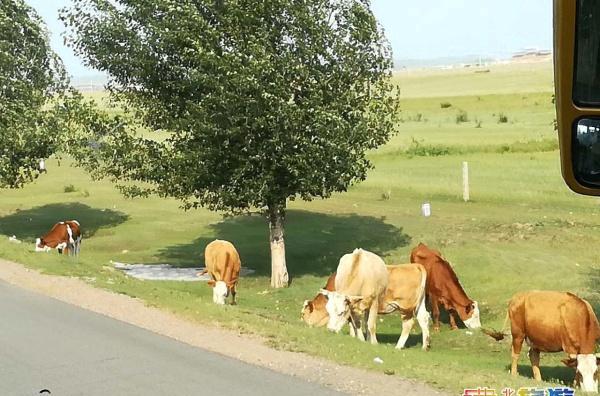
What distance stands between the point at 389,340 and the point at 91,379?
8.55 metres

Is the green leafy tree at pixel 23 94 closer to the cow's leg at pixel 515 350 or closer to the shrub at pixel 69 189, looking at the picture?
the shrub at pixel 69 189

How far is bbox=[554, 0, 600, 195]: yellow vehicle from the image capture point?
153 inches

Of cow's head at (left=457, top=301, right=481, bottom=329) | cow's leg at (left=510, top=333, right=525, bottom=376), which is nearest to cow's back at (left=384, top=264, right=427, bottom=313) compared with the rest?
cow's head at (left=457, top=301, right=481, bottom=329)

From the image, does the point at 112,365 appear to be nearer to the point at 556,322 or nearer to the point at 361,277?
the point at 361,277

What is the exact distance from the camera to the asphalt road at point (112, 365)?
935 cm

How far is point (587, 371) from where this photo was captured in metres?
12.0

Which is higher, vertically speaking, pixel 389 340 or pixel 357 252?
pixel 357 252

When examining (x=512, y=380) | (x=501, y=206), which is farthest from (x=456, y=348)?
(x=501, y=206)

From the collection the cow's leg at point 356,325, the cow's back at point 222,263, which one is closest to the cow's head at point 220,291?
the cow's back at point 222,263

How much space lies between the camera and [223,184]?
22438 mm

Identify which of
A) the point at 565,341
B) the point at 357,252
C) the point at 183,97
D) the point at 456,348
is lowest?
the point at 456,348

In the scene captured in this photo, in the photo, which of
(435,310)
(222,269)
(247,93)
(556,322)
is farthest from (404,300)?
(247,93)

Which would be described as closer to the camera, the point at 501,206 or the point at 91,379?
the point at 91,379

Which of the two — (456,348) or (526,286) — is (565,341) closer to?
(456,348)
